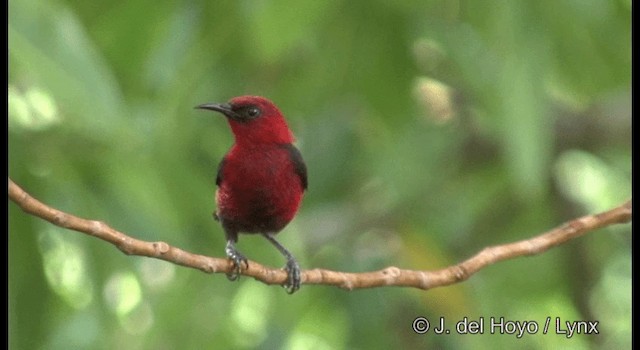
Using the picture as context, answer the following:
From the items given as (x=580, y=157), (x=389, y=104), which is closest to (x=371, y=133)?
(x=389, y=104)

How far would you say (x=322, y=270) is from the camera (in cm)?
258

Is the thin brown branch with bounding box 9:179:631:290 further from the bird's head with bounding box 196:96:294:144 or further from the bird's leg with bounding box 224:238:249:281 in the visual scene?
the bird's head with bounding box 196:96:294:144

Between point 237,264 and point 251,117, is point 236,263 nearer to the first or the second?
point 237,264

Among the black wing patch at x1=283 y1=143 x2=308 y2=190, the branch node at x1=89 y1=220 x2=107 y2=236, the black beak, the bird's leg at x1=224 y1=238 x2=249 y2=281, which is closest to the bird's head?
the black beak

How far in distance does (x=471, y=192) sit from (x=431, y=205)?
56 centimetres

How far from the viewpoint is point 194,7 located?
4.04m

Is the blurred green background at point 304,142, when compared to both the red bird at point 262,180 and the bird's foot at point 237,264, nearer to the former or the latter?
the red bird at point 262,180

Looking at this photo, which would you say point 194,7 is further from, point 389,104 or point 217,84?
point 389,104

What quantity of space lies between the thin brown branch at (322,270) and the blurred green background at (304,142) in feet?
2.70

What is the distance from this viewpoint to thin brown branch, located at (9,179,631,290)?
2053 mm

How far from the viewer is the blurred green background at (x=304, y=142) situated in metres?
3.62

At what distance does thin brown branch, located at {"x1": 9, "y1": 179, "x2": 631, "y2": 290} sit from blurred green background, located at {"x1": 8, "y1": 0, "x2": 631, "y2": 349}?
82cm

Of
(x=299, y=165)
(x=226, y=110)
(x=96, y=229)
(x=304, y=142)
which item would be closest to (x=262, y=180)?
(x=299, y=165)

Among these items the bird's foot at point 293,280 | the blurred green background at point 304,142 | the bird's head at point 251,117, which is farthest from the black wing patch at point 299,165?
the blurred green background at point 304,142
